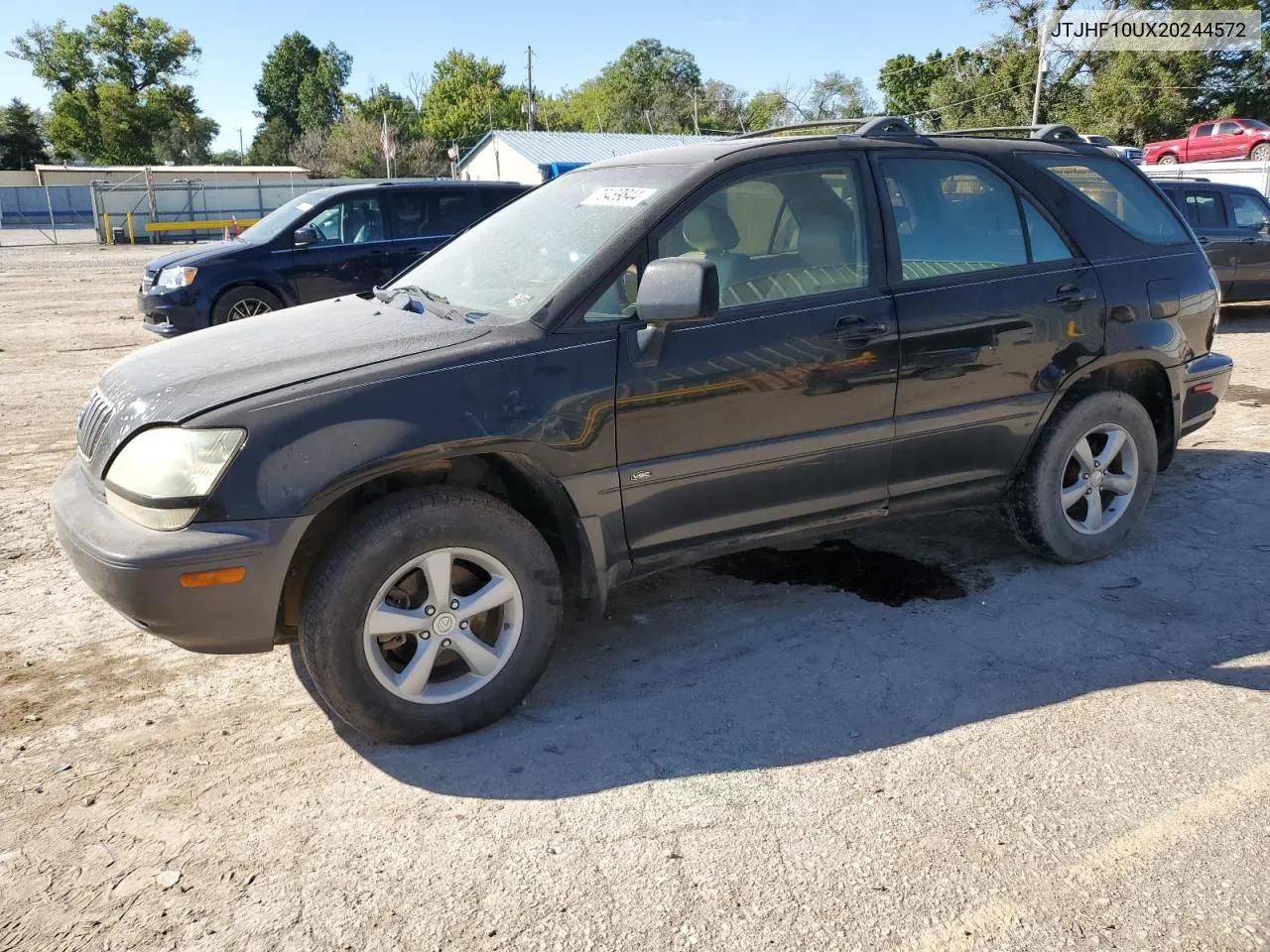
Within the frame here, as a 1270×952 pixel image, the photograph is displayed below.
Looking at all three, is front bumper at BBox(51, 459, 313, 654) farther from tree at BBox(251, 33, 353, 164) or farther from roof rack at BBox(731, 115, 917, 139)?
tree at BBox(251, 33, 353, 164)

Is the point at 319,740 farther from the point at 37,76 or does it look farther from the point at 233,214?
the point at 37,76

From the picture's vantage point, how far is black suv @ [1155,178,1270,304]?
1186 cm

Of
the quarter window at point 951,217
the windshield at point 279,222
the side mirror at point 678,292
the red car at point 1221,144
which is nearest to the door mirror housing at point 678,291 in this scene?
the side mirror at point 678,292

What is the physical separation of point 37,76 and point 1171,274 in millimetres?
85455

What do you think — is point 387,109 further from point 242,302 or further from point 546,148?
point 242,302

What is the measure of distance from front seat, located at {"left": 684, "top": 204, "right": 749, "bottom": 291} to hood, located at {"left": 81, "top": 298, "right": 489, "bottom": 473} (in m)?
0.86

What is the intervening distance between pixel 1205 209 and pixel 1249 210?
0.55m

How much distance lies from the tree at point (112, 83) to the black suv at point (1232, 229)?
245 feet

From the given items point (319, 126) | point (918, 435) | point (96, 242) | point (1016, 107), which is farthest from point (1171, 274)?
point (319, 126)

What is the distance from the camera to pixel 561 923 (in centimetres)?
242

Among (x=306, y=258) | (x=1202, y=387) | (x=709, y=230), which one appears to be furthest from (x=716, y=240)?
(x=306, y=258)

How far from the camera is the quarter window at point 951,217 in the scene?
4.00 metres

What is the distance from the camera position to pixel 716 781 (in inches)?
117

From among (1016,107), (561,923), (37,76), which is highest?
(37,76)
